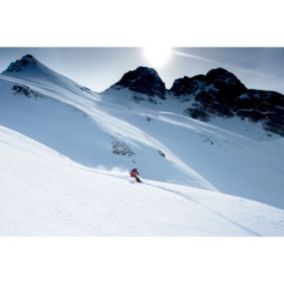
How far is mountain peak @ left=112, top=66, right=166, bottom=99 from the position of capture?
91875 millimetres

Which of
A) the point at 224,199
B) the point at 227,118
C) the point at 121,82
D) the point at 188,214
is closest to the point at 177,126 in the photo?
the point at 224,199

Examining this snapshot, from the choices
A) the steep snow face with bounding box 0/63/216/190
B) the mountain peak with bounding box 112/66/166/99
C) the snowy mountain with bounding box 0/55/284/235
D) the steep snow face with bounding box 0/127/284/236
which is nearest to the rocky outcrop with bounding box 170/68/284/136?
the mountain peak with bounding box 112/66/166/99

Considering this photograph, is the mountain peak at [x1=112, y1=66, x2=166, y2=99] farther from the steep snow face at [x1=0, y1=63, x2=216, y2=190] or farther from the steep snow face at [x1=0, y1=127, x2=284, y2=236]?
the steep snow face at [x1=0, y1=127, x2=284, y2=236]

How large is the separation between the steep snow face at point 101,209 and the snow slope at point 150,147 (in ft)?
33.5

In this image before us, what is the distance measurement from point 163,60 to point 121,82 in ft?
287

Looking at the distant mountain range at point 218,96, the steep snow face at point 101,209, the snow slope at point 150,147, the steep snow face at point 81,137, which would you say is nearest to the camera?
the steep snow face at point 101,209

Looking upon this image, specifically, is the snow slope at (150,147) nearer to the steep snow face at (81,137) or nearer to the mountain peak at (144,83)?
the steep snow face at (81,137)

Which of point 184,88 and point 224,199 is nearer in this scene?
point 224,199

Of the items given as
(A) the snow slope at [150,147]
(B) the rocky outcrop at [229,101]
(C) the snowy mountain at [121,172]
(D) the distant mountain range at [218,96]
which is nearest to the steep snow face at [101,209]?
(C) the snowy mountain at [121,172]

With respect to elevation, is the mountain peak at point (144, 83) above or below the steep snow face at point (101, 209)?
above

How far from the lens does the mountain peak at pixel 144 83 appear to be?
9188 centimetres

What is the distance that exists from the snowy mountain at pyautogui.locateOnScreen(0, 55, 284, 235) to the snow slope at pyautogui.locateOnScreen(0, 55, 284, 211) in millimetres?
110
